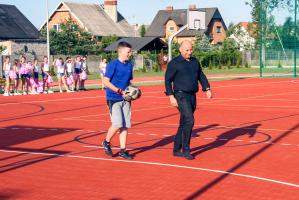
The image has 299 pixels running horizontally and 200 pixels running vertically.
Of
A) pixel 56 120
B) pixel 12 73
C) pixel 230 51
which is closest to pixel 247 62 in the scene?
pixel 230 51

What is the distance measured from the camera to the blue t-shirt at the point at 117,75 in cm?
1068

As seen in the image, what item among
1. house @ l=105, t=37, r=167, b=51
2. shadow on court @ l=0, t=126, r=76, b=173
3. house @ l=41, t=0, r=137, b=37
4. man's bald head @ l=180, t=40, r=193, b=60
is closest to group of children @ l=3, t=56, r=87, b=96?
shadow on court @ l=0, t=126, r=76, b=173

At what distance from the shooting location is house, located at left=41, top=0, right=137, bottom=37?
85.6 m

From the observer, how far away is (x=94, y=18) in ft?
291

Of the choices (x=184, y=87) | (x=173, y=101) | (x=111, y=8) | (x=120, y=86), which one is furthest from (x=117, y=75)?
(x=111, y=8)

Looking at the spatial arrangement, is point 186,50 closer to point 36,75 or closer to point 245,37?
point 36,75

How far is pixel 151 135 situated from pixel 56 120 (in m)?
4.30

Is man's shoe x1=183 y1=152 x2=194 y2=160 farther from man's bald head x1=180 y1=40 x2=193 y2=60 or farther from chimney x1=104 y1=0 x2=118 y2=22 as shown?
chimney x1=104 y1=0 x2=118 y2=22

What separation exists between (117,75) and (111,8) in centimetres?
8504

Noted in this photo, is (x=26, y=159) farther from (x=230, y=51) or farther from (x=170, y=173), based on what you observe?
(x=230, y=51)

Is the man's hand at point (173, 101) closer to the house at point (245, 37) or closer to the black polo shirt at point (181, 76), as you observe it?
the black polo shirt at point (181, 76)

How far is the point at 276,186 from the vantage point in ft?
28.2

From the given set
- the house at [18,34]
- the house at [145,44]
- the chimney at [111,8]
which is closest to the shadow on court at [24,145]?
the house at [18,34]

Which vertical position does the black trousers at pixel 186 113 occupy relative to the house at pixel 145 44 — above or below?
below
